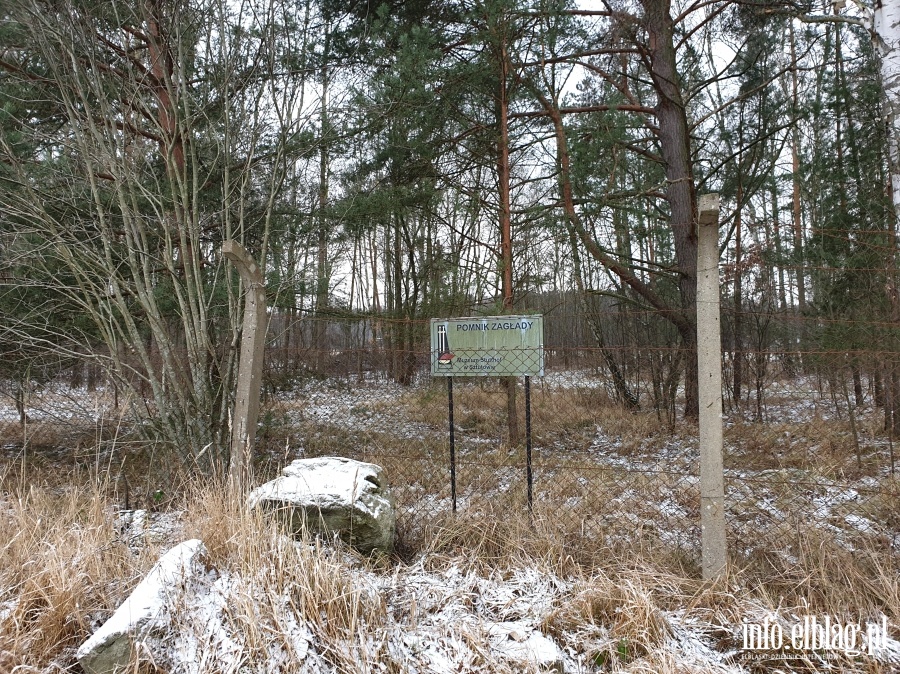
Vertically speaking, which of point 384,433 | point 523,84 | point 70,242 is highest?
point 523,84

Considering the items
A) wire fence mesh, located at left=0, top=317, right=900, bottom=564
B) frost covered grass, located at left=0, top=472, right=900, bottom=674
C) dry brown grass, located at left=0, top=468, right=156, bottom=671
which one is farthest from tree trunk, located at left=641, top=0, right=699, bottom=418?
dry brown grass, located at left=0, top=468, right=156, bottom=671

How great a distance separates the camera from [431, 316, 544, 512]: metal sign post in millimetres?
3365

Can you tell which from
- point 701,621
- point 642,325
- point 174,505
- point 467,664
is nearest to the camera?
point 467,664

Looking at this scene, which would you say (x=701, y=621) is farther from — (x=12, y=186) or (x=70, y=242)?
(x=12, y=186)

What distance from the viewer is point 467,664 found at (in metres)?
2.01

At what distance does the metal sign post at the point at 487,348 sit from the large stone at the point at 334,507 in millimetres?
732

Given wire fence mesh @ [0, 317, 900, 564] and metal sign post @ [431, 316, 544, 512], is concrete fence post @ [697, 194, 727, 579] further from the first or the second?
metal sign post @ [431, 316, 544, 512]

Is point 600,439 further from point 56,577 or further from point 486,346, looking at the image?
point 56,577

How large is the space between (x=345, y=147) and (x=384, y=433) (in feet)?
12.1

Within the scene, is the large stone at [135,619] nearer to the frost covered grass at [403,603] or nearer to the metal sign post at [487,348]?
the frost covered grass at [403,603]

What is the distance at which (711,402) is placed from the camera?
249 centimetres

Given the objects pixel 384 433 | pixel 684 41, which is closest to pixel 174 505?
pixel 384 433

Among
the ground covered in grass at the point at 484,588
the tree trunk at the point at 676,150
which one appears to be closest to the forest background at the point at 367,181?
the tree trunk at the point at 676,150

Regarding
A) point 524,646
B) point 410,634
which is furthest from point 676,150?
point 410,634
